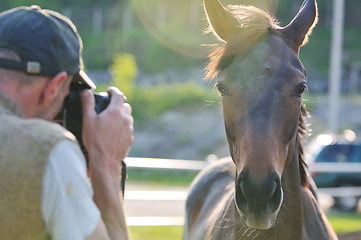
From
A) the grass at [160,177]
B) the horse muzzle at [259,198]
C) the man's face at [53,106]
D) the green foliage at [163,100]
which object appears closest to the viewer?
the man's face at [53,106]

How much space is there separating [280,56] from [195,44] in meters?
47.2

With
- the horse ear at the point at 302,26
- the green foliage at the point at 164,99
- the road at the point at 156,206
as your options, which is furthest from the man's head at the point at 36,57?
the green foliage at the point at 164,99

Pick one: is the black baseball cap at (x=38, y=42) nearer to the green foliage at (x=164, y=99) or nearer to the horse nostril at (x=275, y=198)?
the horse nostril at (x=275, y=198)

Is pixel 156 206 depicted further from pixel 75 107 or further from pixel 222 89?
pixel 75 107

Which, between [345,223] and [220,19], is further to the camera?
[345,223]

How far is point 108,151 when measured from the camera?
6.62 feet

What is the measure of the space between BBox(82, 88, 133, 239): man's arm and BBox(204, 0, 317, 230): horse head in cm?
90

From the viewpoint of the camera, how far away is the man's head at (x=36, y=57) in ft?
5.90

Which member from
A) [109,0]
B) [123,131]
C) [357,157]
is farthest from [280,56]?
[109,0]

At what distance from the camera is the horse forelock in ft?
10.7

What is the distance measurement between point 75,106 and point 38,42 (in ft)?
1.45

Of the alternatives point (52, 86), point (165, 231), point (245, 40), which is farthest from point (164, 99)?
point (52, 86)

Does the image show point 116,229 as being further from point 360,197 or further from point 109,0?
point 109,0

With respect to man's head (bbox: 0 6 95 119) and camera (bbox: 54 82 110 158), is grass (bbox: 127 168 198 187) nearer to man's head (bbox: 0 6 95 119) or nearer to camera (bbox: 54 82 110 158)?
camera (bbox: 54 82 110 158)
